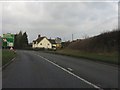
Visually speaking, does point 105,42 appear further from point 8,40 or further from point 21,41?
point 21,41

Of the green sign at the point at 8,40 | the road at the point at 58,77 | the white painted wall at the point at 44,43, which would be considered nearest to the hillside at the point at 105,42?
the green sign at the point at 8,40

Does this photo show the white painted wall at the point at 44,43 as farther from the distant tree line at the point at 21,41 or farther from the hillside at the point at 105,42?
the hillside at the point at 105,42

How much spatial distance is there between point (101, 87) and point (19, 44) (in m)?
140

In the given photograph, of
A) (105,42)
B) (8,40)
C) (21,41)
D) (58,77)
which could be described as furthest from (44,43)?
(58,77)

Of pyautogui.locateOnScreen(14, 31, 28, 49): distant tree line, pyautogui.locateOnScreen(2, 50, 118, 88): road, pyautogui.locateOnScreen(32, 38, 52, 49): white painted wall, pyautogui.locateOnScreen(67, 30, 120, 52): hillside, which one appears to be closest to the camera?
pyautogui.locateOnScreen(2, 50, 118, 88): road

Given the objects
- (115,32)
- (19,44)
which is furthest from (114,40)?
(19,44)

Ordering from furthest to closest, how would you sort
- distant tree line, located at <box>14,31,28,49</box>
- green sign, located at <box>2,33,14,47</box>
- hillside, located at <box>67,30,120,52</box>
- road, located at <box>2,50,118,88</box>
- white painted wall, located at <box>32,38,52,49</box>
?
white painted wall, located at <box>32,38,52,49</box>
distant tree line, located at <box>14,31,28,49</box>
green sign, located at <box>2,33,14,47</box>
hillside, located at <box>67,30,120,52</box>
road, located at <box>2,50,118,88</box>

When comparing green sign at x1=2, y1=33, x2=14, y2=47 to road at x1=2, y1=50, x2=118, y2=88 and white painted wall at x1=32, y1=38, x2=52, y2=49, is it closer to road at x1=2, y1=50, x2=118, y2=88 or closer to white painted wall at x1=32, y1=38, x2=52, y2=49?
road at x1=2, y1=50, x2=118, y2=88

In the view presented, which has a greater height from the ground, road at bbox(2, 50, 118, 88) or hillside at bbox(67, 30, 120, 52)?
hillside at bbox(67, 30, 120, 52)

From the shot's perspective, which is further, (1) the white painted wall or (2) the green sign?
(1) the white painted wall

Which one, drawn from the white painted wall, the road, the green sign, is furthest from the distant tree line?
the road

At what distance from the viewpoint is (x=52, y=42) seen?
172125mm

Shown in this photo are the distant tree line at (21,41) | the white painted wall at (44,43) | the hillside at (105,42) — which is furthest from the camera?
the white painted wall at (44,43)

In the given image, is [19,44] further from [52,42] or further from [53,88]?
[53,88]
